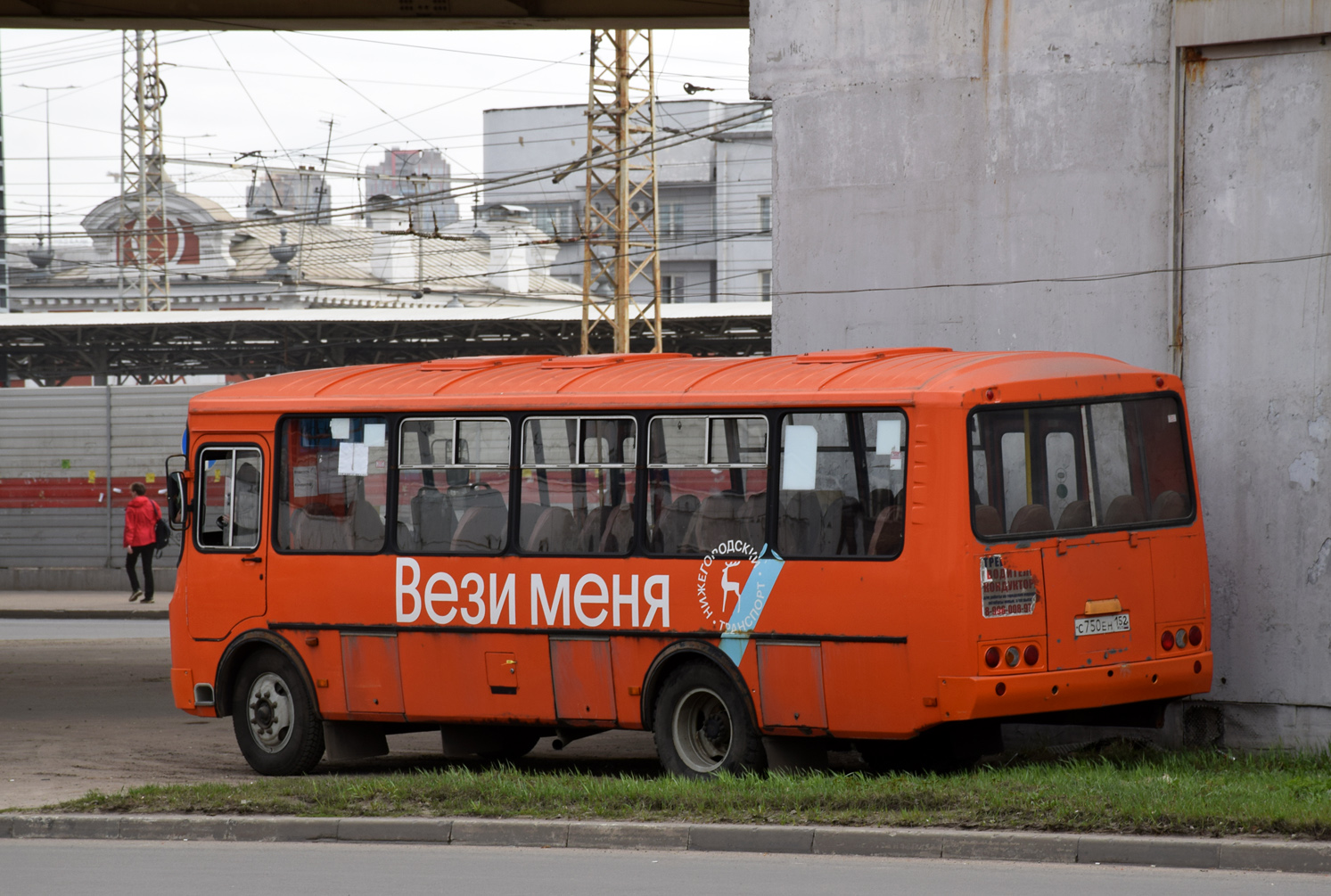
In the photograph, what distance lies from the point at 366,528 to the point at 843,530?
3506 millimetres

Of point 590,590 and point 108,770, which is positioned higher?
point 590,590

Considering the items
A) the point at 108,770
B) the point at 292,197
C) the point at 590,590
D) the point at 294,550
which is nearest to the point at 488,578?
the point at 590,590

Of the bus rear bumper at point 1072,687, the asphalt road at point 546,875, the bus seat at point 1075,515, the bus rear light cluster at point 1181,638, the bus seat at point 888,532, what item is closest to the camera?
the asphalt road at point 546,875

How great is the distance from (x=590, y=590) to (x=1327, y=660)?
461 cm

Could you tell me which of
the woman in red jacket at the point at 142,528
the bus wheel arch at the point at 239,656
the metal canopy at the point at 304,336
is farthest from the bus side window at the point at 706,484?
the metal canopy at the point at 304,336

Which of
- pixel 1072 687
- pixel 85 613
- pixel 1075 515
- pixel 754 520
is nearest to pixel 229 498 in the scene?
pixel 754 520

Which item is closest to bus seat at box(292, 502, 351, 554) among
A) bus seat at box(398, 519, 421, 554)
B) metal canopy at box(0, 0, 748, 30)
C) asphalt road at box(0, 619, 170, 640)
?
bus seat at box(398, 519, 421, 554)

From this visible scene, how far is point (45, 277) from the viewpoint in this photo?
76.3 m

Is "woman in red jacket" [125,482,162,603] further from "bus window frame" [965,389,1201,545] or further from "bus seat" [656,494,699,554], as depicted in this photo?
"bus window frame" [965,389,1201,545]

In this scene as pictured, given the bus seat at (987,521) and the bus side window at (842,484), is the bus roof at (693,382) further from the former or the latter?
the bus seat at (987,521)

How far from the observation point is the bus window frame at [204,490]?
1245 centimetres

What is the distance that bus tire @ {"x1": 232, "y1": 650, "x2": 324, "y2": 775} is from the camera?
12.2 m

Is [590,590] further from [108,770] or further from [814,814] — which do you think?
[108,770]

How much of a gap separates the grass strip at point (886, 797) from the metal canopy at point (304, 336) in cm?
2921
